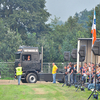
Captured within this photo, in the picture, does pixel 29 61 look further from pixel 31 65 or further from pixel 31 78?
pixel 31 78

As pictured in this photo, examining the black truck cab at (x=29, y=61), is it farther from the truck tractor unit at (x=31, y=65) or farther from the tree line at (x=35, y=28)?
the tree line at (x=35, y=28)

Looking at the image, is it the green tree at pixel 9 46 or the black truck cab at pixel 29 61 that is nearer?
the black truck cab at pixel 29 61

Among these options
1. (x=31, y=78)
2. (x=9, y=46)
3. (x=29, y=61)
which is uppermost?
(x=9, y=46)

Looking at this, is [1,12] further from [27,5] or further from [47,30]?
[47,30]

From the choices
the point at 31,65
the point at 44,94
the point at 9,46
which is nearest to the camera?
the point at 44,94

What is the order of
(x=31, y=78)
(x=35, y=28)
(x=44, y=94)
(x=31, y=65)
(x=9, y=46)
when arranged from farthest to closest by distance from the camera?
(x=35, y=28)
(x=9, y=46)
(x=31, y=65)
(x=31, y=78)
(x=44, y=94)

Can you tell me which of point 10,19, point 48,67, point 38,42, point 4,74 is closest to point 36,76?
point 48,67

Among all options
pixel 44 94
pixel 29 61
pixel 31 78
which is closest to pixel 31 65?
pixel 29 61

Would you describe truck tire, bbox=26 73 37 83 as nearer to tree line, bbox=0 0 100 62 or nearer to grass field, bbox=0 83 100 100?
grass field, bbox=0 83 100 100

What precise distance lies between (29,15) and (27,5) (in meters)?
2.99

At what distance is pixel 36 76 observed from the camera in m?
24.7

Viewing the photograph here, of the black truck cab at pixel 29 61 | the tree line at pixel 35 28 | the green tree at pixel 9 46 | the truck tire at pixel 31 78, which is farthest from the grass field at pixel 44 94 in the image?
the tree line at pixel 35 28

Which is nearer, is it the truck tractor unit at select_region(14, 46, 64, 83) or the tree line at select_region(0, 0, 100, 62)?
the truck tractor unit at select_region(14, 46, 64, 83)

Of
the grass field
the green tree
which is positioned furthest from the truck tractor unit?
Answer: the green tree
